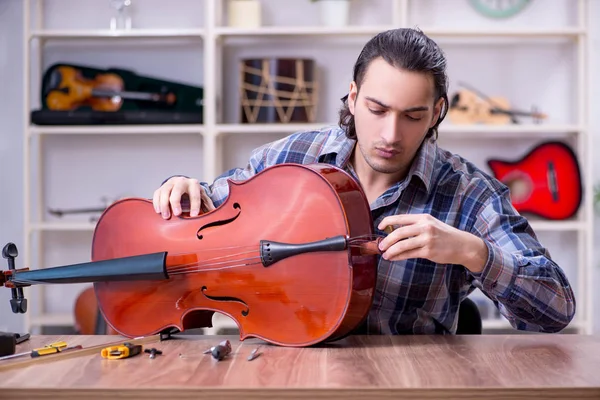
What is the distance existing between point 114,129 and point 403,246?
7.60ft

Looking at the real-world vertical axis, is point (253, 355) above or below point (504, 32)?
below

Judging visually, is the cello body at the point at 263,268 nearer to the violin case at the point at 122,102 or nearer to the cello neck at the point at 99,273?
the cello neck at the point at 99,273

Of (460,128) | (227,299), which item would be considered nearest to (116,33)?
(460,128)

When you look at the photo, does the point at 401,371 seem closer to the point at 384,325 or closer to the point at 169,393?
the point at 169,393

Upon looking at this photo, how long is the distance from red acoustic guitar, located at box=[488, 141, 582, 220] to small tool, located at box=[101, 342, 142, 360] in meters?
2.44

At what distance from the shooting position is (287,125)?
3352 mm

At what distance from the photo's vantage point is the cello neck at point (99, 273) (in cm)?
151

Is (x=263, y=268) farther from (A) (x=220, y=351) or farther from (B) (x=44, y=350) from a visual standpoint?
(B) (x=44, y=350)

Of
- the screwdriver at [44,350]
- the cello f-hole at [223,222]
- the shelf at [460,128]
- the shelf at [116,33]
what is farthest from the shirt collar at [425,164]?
the shelf at [116,33]

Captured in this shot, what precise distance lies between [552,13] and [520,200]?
0.87m

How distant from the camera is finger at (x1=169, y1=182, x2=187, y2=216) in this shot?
5.24 feet

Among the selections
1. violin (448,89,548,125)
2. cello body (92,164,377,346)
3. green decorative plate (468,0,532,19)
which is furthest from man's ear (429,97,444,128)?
green decorative plate (468,0,532,19)

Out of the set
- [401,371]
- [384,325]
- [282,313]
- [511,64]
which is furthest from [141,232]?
[511,64]

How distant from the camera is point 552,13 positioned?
11.8ft
